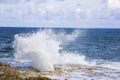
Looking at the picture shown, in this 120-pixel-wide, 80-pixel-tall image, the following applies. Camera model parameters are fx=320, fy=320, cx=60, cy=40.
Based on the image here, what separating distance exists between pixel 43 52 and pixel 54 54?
5429mm

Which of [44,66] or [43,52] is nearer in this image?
[44,66]

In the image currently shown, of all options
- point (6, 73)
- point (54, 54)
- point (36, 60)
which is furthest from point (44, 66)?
point (54, 54)

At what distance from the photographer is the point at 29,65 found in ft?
96.8

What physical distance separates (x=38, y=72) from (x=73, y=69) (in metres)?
3.64

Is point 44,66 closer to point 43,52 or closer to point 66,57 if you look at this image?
point 43,52

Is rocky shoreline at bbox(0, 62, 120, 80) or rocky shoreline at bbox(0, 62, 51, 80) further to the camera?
rocky shoreline at bbox(0, 62, 120, 80)

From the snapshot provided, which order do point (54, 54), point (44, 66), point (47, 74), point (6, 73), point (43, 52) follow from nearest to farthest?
point (6, 73) → point (47, 74) → point (44, 66) → point (43, 52) → point (54, 54)

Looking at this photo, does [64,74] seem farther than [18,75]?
Yes

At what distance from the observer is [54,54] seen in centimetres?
3569

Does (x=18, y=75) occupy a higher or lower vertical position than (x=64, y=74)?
higher

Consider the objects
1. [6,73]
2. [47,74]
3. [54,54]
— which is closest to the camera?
[6,73]

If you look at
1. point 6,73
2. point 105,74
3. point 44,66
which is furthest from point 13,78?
point 105,74

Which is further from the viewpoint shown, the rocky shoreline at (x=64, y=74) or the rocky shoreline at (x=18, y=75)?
the rocky shoreline at (x=64, y=74)

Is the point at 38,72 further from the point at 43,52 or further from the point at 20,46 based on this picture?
the point at 20,46
